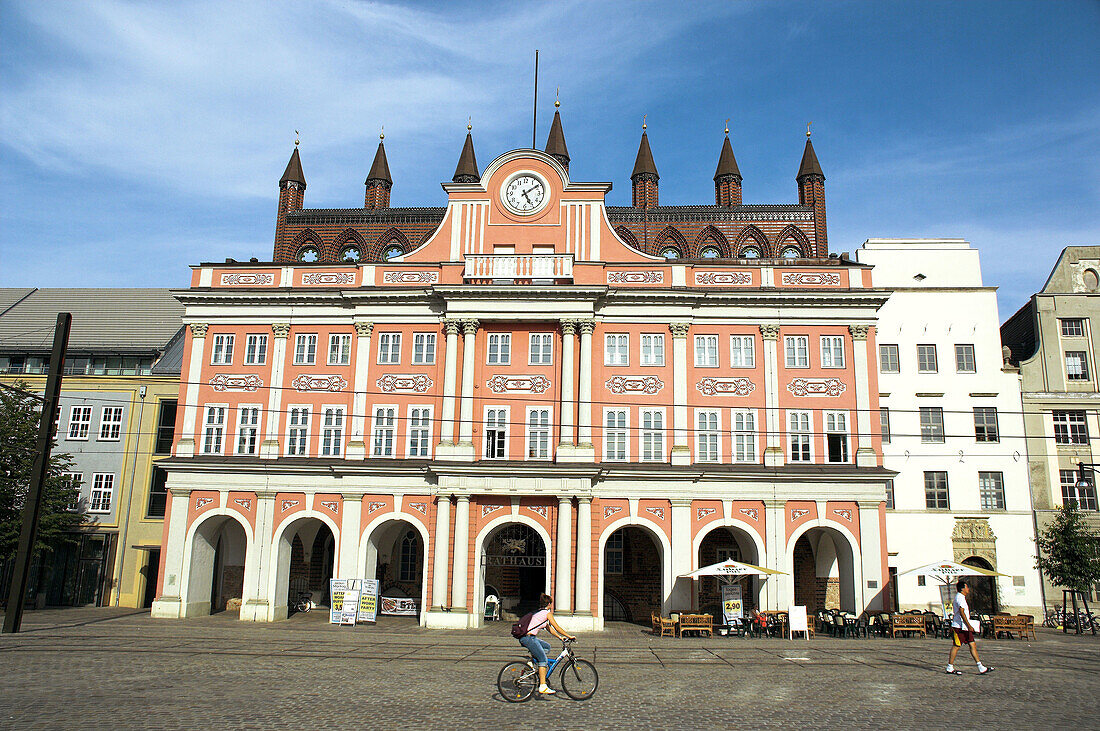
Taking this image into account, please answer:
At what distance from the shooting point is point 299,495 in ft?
122

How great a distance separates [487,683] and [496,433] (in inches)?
718

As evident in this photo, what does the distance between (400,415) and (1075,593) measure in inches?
1270

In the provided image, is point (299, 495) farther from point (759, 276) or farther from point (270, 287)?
point (759, 276)

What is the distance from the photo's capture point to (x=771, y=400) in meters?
37.2

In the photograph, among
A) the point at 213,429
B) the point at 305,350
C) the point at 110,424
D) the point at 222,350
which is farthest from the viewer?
the point at 110,424

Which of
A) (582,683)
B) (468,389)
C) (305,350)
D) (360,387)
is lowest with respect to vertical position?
(582,683)

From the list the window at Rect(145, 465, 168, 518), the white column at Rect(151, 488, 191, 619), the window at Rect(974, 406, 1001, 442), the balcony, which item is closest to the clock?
the balcony

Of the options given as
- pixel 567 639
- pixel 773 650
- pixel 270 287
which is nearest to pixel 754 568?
pixel 773 650

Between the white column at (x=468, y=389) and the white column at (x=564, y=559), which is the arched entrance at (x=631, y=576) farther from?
the white column at (x=468, y=389)

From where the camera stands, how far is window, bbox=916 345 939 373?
141ft

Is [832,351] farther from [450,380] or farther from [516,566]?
[516,566]

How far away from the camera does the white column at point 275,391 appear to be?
37.9 metres

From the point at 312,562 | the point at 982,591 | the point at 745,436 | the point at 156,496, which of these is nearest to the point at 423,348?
the point at 312,562

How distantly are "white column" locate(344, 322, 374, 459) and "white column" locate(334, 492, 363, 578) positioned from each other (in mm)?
1957
